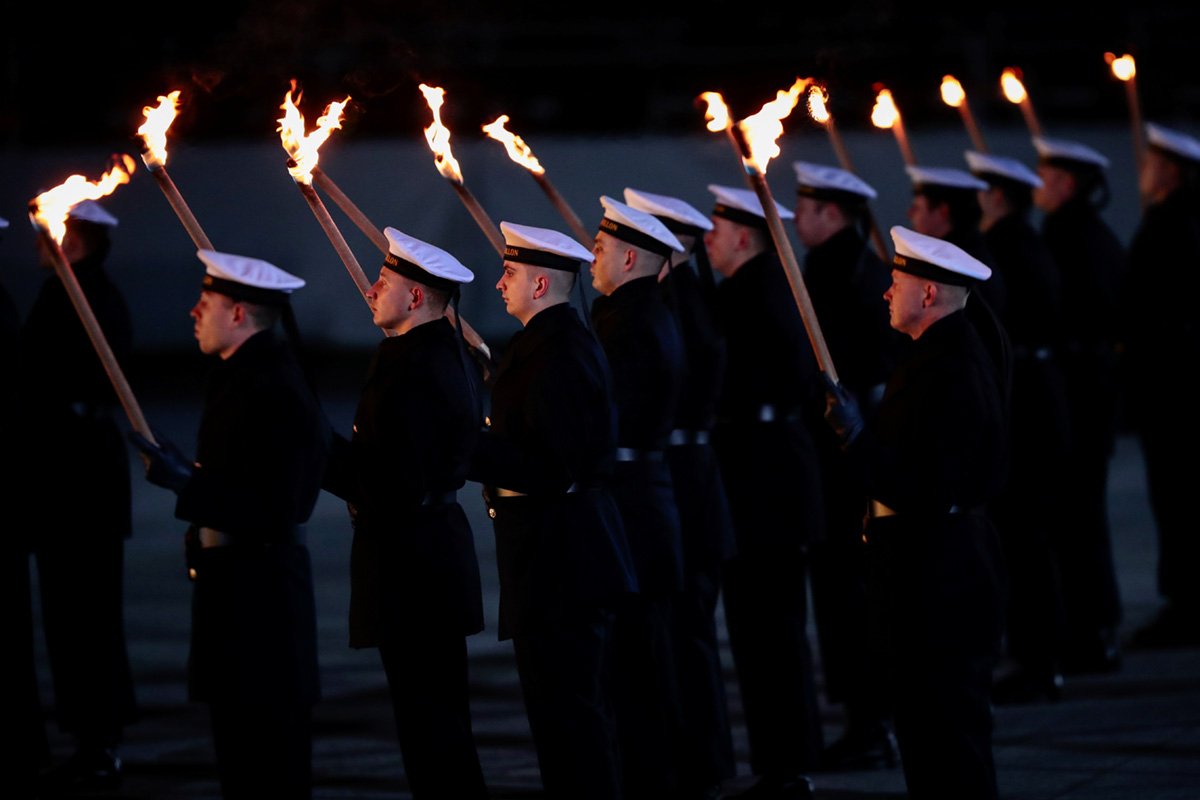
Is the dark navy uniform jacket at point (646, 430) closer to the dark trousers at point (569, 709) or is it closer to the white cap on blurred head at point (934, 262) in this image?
the dark trousers at point (569, 709)

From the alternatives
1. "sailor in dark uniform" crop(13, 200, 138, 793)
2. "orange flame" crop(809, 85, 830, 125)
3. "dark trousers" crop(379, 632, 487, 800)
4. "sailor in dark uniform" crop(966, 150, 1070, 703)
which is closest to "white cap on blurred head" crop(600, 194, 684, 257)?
"orange flame" crop(809, 85, 830, 125)

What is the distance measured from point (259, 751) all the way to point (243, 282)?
4.10 ft

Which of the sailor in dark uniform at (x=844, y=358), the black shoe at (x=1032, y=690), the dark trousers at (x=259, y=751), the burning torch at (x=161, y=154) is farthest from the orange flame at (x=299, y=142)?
the black shoe at (x=1032, y=690)

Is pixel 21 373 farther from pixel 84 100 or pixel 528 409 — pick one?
pixel 84 100

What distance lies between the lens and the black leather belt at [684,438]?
7.03m

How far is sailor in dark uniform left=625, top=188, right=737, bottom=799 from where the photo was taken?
22.4 ft

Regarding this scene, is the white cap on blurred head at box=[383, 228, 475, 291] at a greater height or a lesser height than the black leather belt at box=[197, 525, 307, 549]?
greater

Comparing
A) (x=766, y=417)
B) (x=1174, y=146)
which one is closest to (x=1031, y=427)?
(x=1174, y=146)

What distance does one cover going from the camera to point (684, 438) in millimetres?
7047

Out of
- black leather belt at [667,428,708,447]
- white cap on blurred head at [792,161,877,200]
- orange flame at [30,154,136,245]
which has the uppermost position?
white cap on blurred head at [792,161,877,200]

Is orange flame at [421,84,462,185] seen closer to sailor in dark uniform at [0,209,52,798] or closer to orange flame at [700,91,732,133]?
orange flame at [700,91,732,133]

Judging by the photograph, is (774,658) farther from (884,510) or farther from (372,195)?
(372,195)

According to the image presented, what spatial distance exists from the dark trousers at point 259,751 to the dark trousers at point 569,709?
0.68m

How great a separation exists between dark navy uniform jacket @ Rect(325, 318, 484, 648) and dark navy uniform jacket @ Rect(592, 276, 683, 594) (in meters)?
0.77
